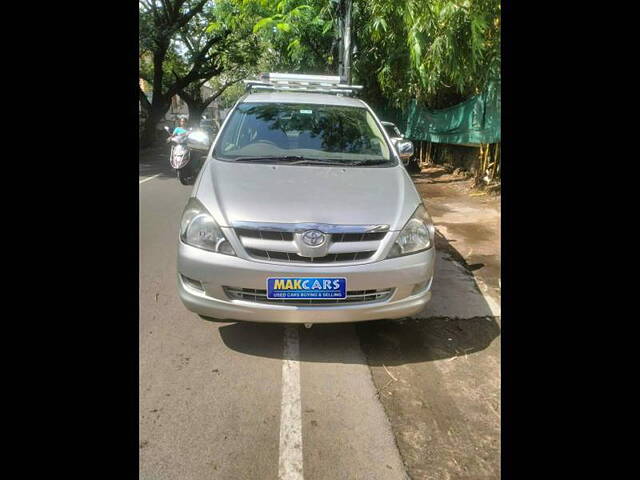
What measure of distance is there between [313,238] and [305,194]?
404 mm

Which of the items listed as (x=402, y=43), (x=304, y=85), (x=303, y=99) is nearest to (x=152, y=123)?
(x=402, y=43)

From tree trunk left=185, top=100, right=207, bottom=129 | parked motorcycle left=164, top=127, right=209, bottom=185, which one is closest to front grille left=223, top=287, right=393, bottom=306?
parked motorcycle left=164, top=127, right=209, bottom=185

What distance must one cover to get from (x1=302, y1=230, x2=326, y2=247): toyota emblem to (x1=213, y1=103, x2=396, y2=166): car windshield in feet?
3.48

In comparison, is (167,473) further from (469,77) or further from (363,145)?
(469,77)

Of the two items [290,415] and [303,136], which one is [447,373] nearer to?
[290,415]

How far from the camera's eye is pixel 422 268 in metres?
2.94

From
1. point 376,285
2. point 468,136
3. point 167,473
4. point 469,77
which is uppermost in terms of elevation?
point 469,77

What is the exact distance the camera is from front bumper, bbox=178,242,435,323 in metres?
2.76

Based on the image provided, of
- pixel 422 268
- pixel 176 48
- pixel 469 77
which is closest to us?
pixel 422 268

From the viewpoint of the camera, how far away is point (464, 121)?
1006 centimetres

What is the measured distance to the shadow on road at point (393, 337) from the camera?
10.4 feet

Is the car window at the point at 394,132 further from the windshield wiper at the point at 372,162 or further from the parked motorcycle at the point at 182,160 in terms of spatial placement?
the windshield wiper at the point at 372,162

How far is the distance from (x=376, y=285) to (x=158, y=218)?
5163 mm
